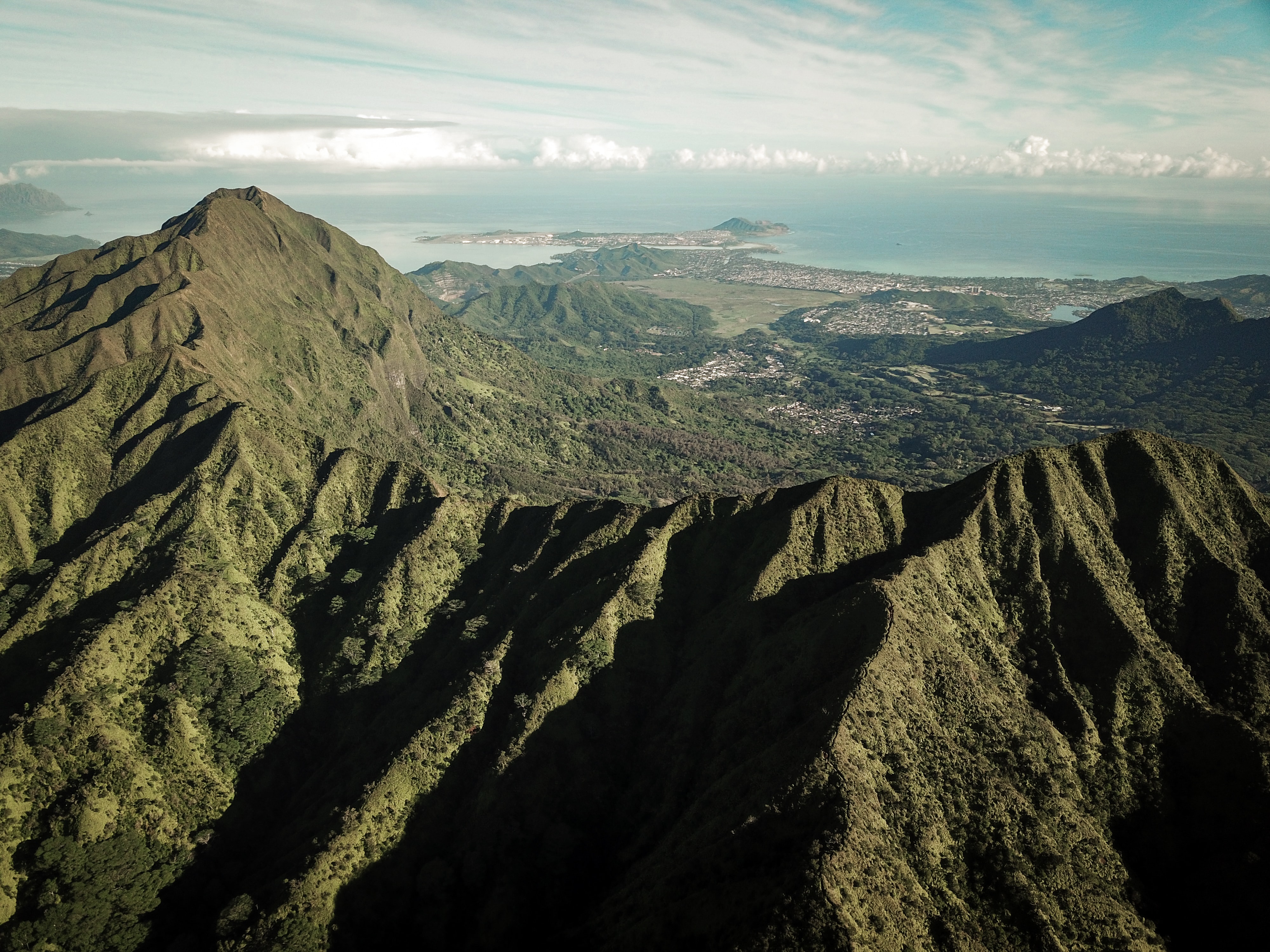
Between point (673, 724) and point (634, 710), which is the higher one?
point (673, 724)

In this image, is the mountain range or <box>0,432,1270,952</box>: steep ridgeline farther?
the mountain range

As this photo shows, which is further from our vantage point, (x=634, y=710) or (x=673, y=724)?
(x=634, y=710)

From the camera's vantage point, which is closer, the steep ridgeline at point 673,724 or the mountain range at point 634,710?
the steep ridgeline at point 673,724

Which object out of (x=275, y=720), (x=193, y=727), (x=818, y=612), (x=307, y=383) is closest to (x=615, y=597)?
(x=818, y=612)

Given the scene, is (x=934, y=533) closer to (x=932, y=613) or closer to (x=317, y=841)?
(x=932, y=613)
